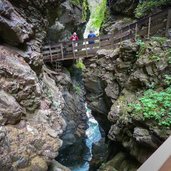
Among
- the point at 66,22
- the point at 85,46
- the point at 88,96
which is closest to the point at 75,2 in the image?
the point at 66,22

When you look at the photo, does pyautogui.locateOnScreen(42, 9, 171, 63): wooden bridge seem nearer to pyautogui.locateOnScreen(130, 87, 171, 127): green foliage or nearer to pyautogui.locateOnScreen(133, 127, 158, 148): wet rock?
pyautogui.locateOnScreen(130, 87, 171, 127): green foliage

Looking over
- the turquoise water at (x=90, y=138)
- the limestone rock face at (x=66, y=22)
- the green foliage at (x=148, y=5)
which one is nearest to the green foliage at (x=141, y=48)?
the green foliage at (x=148, y=5)

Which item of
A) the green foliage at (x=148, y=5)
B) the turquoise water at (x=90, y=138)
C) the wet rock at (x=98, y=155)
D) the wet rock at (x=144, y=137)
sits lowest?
the turquoise water at (x=90, y=138)

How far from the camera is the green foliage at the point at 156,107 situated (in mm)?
6102

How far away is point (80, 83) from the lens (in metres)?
21.6

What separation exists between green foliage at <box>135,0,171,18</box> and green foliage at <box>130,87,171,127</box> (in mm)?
7127

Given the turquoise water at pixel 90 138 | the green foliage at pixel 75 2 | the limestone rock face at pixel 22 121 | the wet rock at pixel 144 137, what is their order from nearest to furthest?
the limestone rock face at pixel 22 121 < the wet rock at pixel 144 137 < the turquoise water at pixel 90 138 < the green foliage at pixel 75 2

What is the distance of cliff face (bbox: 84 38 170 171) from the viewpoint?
657cm

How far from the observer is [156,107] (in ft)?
21.4

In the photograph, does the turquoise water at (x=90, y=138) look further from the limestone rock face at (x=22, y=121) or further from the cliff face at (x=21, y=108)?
the limestone rock face at (x=22, y=121)

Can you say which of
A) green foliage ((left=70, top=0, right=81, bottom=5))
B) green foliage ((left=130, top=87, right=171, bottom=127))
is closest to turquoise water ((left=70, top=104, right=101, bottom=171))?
green foliage ((left=130, top=87, right=171, bottom=127))

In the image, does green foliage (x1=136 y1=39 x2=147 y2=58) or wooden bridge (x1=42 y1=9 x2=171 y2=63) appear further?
wooden bridge (x1=42 y1=9 x2=171 y2=63)

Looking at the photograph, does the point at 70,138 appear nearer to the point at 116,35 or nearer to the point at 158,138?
the point at 116,35

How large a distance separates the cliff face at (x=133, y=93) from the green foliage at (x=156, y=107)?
0.09m
